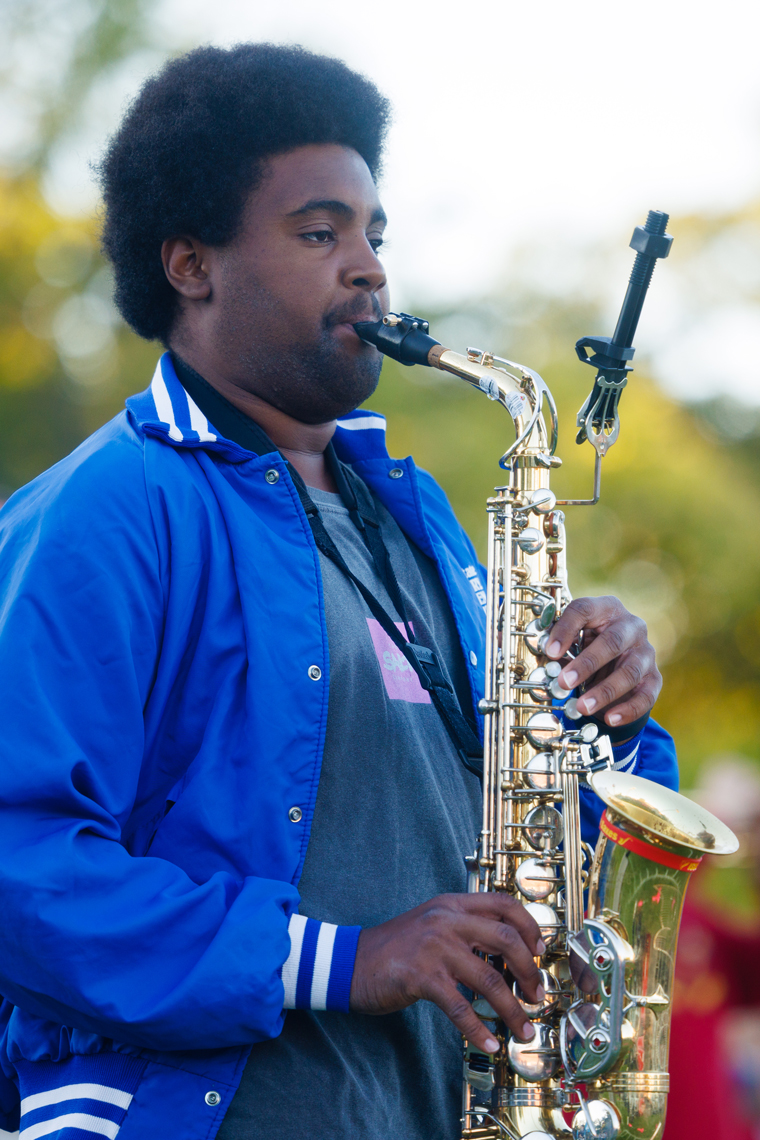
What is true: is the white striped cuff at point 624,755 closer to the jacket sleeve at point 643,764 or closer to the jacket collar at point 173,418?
the jacket sleeve at point 643,764

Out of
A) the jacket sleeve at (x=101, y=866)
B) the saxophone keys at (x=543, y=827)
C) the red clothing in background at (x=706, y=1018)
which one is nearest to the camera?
the jacket sleeve at (x=101, y=866)

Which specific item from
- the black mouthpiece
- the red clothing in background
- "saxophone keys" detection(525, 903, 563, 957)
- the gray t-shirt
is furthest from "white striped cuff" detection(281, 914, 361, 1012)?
the red clothing in background

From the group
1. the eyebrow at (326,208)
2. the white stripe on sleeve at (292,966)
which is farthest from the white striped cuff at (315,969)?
the eyebrow at (326,208)

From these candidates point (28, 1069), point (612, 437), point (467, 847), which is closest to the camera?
point (28, 1069)

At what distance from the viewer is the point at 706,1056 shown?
5.04m

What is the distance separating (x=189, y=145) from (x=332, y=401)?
744 mm

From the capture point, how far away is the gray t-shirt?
2.23 meters

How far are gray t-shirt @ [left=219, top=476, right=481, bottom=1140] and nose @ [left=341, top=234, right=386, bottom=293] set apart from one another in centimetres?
64

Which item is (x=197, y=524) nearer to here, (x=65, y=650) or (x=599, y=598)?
(x=65, y=650)

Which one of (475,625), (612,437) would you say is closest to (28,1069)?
(475,625)

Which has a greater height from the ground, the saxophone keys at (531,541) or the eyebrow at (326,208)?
the eyebrow at (326,208)

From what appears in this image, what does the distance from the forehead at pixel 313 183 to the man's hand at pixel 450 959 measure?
1.65m

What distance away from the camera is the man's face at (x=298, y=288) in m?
2.81

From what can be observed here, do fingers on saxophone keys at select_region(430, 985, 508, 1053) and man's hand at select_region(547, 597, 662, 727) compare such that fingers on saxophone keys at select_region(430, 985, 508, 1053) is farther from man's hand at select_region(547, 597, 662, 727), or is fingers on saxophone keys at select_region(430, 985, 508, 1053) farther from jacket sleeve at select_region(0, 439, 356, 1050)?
man's hand at select_region(547, 597, 662, 727)
